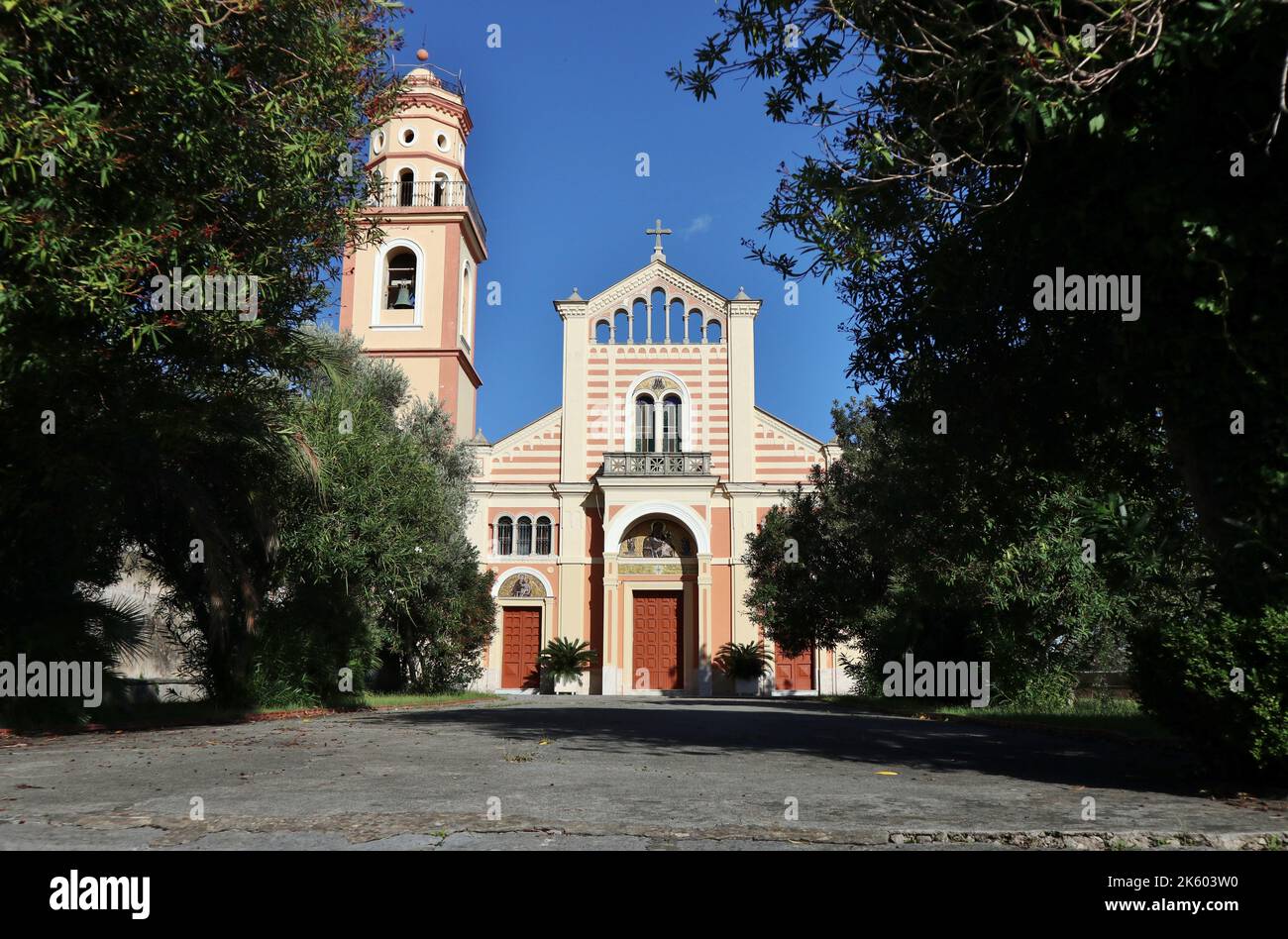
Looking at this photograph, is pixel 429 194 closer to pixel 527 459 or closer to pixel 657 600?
pixel 527 459

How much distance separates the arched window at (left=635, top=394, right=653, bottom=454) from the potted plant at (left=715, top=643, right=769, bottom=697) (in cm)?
814

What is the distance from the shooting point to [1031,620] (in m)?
15.5

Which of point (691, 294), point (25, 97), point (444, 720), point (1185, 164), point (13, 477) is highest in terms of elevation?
point (691, 294)

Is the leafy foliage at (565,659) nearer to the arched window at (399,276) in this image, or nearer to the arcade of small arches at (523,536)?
the arcade of small arches at (523,536)

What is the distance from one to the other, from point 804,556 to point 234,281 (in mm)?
18540

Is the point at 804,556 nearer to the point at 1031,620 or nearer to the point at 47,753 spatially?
the point at 1031,620

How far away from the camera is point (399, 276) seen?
34.4 meters

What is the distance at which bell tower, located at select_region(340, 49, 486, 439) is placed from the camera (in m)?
32.6

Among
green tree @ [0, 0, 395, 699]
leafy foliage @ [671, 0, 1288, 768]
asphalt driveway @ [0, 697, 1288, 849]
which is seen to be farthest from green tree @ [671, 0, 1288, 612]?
green tree @ [0, 0, 395, 699]

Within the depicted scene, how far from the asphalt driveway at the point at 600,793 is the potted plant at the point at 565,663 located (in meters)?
22.1

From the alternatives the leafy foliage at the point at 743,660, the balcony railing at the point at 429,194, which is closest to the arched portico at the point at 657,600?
the leafy foliage at the point at 743,660

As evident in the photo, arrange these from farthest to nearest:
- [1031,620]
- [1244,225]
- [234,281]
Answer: [1031,620], [234,281], [1244,225]
